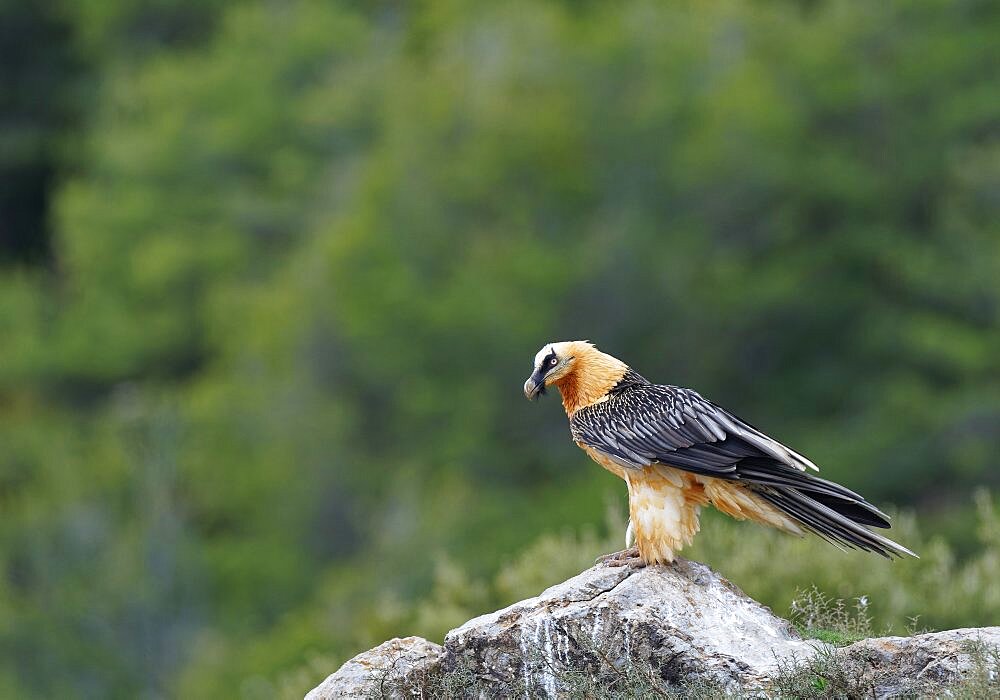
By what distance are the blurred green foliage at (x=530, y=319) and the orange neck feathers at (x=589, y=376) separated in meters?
21.5

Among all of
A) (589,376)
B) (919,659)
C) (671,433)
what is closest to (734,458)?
(671,433)

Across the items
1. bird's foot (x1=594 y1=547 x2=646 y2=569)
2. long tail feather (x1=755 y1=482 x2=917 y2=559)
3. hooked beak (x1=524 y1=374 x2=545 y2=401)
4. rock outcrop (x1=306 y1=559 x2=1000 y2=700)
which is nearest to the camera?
rock outcrop (x1=306 y1=559 x2=1000 y2=700)

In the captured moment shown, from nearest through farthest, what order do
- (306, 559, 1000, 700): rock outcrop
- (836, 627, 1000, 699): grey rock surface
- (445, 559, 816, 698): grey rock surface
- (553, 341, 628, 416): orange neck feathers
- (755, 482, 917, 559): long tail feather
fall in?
(836, 627, 1000, 699): grey rock surface
(306, 559, 1000, 700): rock outcrop
(445, 559, 816, 698): grey rock surface
(755, 482, 917, 559): long tail feather
(553, 341, 628, 416): orange neck feathers

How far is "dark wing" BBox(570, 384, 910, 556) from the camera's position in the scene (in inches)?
394

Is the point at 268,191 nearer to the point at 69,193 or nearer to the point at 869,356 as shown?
the point at 69,193

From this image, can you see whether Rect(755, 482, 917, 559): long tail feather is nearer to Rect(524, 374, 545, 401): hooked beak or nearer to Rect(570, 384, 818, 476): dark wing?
Rect(570, 384, 818, 476): dark wing

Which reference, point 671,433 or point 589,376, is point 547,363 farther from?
point 671,433

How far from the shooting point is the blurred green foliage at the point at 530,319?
38.1 m

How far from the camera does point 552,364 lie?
35.3ft

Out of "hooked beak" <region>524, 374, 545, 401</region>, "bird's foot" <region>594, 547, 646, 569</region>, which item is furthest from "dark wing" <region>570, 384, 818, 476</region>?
"bird's foot" <region>594, 547, 646, 569</region>

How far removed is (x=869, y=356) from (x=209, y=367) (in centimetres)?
1869

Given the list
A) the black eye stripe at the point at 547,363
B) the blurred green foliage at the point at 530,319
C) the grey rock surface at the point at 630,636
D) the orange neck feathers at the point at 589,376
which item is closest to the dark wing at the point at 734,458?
the orange neck feathers at the point at 589,376

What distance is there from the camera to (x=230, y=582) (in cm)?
4131

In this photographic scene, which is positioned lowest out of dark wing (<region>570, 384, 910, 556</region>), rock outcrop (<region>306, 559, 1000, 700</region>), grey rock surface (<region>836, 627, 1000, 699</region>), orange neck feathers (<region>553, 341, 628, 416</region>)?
grey rock surface (<region>836, 627, 1000, 699</region>)
